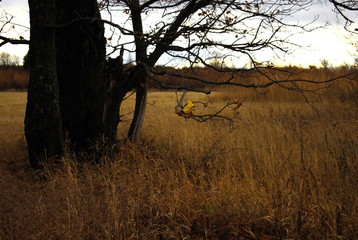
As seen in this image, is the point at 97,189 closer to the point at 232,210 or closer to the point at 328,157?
the point at 232,210

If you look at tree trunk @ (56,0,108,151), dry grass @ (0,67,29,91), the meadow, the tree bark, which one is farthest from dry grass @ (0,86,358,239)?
dry grass @ (0,67,29,91)

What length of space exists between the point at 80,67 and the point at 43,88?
0.52 meters

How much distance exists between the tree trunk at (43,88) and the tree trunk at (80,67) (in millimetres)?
201

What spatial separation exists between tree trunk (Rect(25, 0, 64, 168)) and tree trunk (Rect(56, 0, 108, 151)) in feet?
0.66

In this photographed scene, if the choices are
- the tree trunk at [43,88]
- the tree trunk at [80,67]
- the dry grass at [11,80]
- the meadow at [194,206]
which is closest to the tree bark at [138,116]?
the meadow at [194,206]

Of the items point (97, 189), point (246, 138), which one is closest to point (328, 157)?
point (246, 138)

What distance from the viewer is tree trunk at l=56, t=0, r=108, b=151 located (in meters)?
3.85

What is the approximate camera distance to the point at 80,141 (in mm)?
4062

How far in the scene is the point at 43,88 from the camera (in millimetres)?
3658

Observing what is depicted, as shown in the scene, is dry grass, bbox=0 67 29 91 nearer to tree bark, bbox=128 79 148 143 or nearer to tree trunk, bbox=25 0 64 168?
tree bark, bbox=128 79 148 143

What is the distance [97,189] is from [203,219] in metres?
1.04

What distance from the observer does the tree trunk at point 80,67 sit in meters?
3.85

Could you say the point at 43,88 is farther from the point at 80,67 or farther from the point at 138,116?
the point at 138,116

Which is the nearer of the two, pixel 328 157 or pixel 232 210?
pixel 232 210
